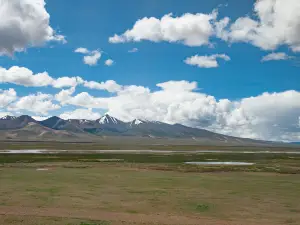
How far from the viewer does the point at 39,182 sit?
44219 mm

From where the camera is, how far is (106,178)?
50.1m

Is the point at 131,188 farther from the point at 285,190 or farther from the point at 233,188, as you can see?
the point at 285,190

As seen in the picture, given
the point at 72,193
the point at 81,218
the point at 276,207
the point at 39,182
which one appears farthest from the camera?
→ the point at 39,182

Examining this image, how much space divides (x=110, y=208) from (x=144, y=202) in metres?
4.23

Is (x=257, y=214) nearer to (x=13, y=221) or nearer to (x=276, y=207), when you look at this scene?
(x=276, y=207)

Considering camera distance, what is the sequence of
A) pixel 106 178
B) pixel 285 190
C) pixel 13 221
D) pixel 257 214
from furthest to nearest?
pixel 106 178 → pixel 285 190 → pixel 257 214 → pixel 13 221

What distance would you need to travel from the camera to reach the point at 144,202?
107ft

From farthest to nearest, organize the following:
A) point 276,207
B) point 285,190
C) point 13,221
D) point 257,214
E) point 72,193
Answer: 1. point 285,190
2. point 72,193
3. point 276,207
4. point 257,214
5. point 13,221

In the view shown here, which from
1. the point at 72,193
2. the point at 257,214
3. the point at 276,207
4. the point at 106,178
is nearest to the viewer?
the point at 257,214

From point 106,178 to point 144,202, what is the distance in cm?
1876

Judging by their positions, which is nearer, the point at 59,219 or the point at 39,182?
the point at 59,219

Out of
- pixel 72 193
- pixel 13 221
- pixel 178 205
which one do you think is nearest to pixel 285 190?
pixel 178 205

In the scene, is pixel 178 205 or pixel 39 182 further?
pixel 39 182


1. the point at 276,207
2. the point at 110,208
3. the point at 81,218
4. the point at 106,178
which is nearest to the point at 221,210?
the point at 276,207
